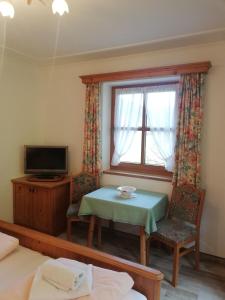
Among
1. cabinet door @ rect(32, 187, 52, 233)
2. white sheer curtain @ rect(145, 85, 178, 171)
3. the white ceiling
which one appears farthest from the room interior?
cabinet door @ rect(32, 187, 52, 233)

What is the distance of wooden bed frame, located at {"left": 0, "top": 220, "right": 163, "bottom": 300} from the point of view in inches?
54.8

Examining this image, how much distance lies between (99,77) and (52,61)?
86 centimetres

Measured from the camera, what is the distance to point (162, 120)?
3.17 metres

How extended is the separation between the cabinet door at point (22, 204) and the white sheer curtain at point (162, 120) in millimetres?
1947

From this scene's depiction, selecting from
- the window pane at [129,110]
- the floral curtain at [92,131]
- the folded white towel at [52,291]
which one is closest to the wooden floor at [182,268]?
the floral curtain at [92,131]

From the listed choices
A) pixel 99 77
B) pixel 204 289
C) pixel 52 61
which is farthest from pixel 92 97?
pixel 204 289

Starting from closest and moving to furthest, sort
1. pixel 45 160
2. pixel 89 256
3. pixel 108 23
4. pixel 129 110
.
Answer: pixel 89 256
pixel 108 23
pixel 129 110
pixel 45 160

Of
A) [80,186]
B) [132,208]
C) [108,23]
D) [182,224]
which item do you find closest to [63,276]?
[132,208]

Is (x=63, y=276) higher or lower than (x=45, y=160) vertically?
lower

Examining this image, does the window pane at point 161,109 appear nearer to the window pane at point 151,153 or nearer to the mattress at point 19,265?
the window pane at point 151,153

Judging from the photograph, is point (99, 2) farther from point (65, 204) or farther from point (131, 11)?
point (65, 204)

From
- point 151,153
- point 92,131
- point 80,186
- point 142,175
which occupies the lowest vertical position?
point 80,186

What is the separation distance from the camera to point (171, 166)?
3076mm

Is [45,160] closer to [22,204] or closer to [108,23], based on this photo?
[22,204]
